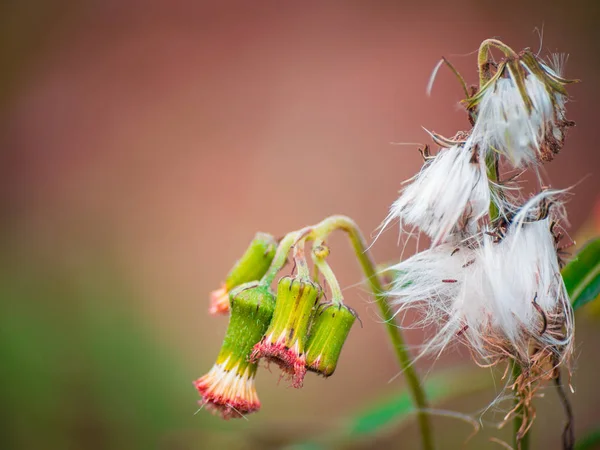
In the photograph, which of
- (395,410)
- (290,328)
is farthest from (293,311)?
(395,410)

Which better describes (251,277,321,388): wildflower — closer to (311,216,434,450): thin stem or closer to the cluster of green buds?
the cluster of green buds

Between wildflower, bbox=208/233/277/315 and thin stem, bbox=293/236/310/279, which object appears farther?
wildflower, bbox=208/233/277/315

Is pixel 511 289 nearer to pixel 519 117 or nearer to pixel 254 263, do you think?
pixel 519 117

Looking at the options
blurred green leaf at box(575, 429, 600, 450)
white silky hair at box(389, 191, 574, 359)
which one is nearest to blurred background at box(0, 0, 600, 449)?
blurred green leaf at box(575, 429, 600, 450)

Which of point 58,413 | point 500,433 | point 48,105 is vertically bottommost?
point 500,433

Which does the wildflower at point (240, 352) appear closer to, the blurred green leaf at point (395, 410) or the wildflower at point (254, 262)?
the wildflower at point (254, 262)

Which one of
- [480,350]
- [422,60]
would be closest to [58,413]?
[480,350]

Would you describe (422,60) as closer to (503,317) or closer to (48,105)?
(48,105)
